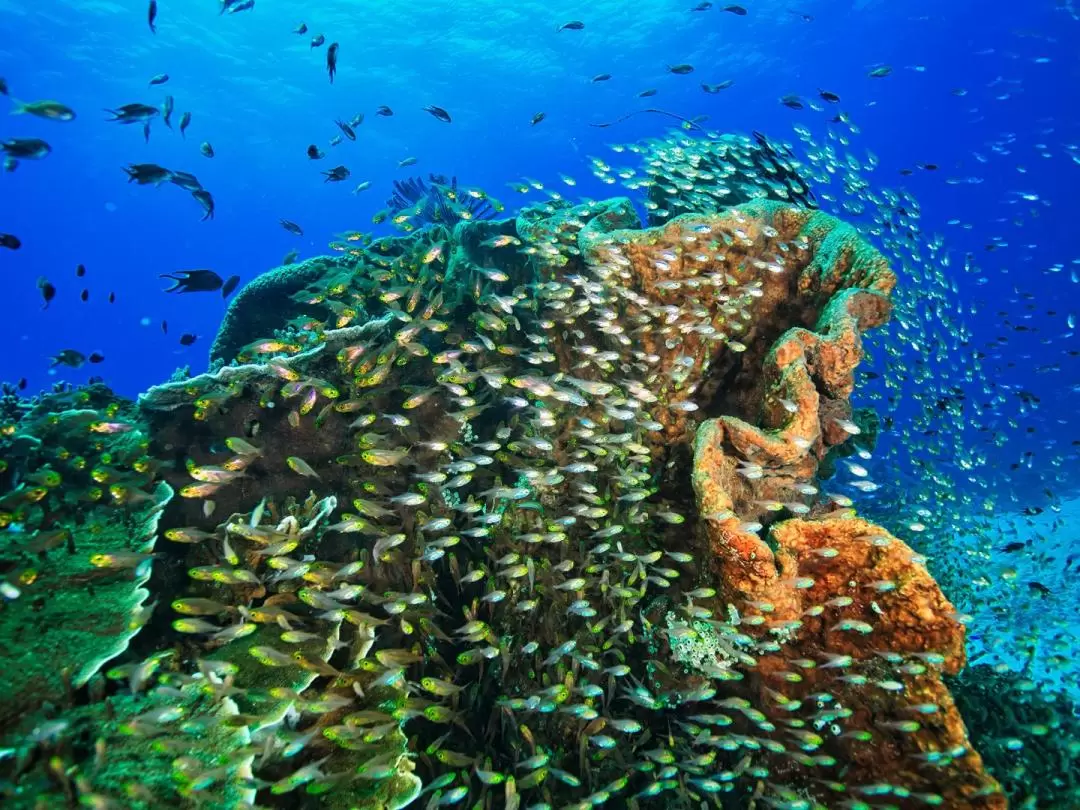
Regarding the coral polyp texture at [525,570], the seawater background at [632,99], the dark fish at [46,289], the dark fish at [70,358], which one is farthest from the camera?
the seawater background at [632,99]

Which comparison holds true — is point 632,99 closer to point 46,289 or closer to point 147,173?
point 147,173

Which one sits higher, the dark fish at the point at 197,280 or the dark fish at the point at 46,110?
the dark fish at the point at 46,110

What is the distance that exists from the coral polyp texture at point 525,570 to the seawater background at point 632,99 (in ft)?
28.7

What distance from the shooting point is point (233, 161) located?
85688 millimetres

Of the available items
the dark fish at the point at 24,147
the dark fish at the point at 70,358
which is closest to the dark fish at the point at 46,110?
the dark fish at the point at 24,147

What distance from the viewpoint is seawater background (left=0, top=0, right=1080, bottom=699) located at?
39.3 m

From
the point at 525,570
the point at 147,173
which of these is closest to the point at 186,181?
the point at 147,173

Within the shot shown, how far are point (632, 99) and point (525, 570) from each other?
7691cm

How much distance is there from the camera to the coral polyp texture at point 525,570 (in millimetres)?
4020

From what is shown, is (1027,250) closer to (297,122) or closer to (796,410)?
(796,410)

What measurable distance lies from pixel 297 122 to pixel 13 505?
83412mm

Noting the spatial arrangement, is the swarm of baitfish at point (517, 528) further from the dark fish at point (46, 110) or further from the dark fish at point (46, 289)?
the dark fish at point (46, 289)

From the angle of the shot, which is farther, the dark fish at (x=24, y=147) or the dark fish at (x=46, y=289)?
the dark fish at (x=46, y=289)

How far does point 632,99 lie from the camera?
69062 mm
